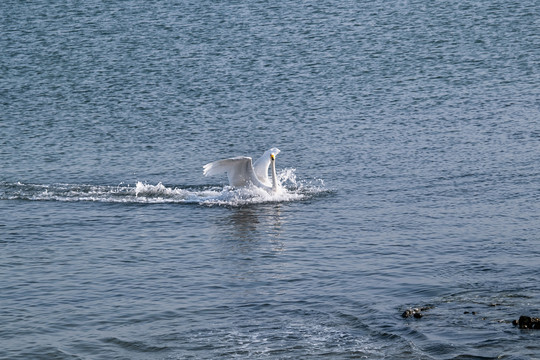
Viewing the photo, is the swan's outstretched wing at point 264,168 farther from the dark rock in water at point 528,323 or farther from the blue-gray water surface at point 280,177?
the dark rock in water at point 528,323

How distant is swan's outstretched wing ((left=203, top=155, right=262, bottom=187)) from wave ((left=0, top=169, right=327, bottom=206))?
213 millimetres

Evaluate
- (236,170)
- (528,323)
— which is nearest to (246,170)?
(236,170)

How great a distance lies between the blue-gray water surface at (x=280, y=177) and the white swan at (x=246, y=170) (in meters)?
0.35

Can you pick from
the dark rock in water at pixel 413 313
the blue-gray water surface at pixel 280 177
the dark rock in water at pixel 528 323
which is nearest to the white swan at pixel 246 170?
the blue-gray water surface at pixel 280 177

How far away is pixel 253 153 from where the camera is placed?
2656 cm

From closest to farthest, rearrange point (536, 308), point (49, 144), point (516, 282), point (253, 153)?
point (536, 308)
point (516, 282)
point (253, 153)
point (49, 144)

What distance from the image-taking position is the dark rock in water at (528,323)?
12.8m

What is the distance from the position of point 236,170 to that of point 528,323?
10.9 m

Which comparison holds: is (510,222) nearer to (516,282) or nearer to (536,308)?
(516,282)

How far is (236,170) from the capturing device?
2258 centimetres

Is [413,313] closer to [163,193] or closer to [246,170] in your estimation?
[246,170]

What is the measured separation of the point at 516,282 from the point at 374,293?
2.31 metres

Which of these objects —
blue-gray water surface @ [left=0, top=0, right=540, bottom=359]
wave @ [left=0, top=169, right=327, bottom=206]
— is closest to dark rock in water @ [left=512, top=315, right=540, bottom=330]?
blue-gray water surface @ [left=0, top=0, right=540, bottom=359]

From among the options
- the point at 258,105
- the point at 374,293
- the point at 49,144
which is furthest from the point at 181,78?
the point at 374,293
